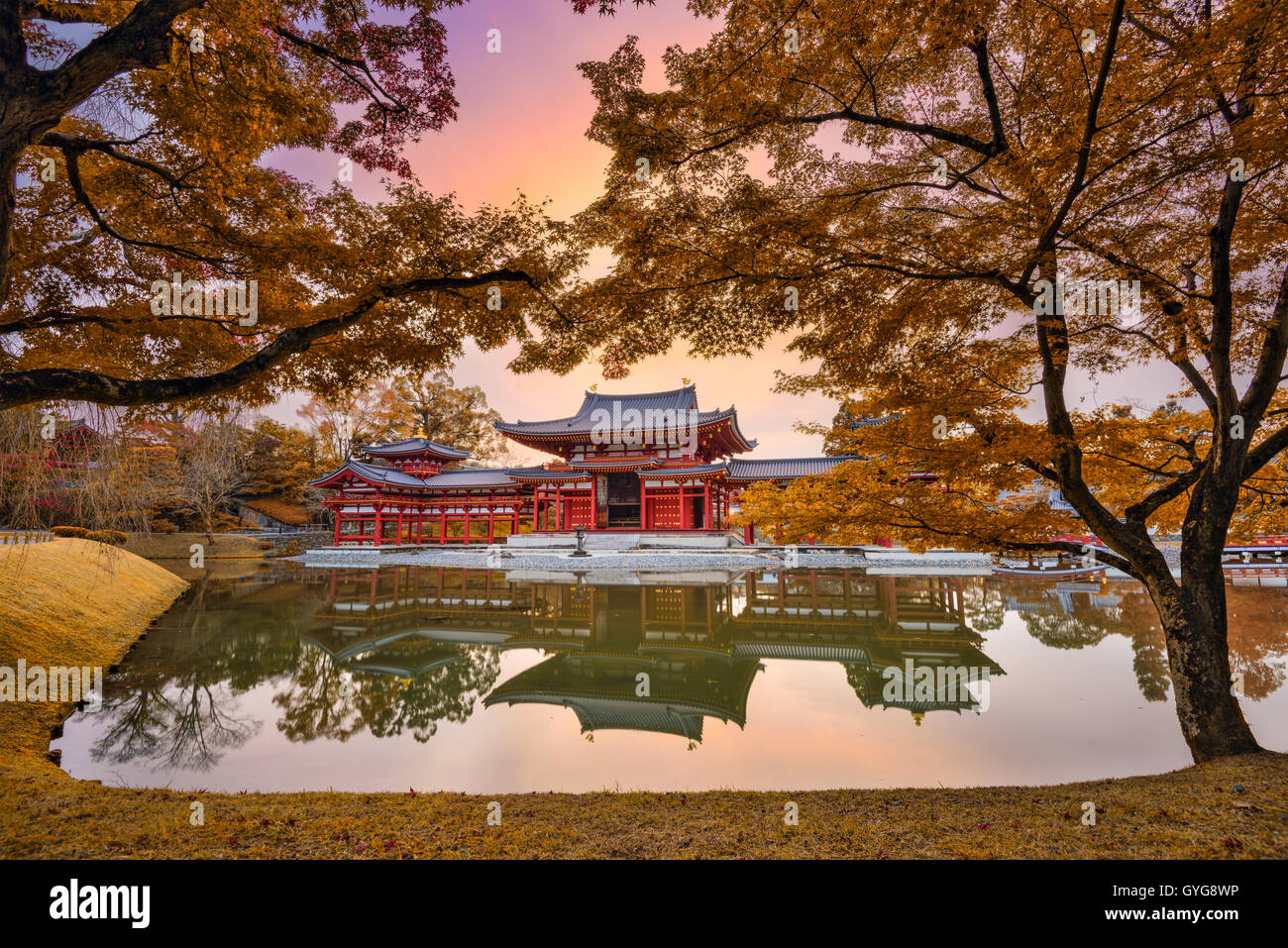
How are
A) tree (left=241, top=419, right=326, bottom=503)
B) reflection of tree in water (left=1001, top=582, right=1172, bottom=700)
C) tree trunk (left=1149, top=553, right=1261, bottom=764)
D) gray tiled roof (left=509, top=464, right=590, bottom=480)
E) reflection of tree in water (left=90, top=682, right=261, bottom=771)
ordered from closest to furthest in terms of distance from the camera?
tree trunk (left=1149, top=553, right=1261, bottom=764) → reflection of tree in water (left=90, top=682, right=261, bottom=771) → reflection of tree in water (left=1001, top=582, right=1172, bottom=700) → gray tiled roof (left=509, top=464, right=590, bottom=480) → tree (left=241, top=419, right=326, bottom=503)

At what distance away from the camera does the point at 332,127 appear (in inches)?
194

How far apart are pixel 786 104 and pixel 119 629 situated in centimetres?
1325

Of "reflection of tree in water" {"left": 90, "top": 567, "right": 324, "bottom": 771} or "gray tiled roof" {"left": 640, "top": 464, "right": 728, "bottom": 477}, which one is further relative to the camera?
"gray tiled roof" {"left": 640, "top": 464, "right": 728, "bottom": 477}

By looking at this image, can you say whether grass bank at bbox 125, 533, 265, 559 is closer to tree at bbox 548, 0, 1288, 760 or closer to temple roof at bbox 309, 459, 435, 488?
temple roof at bbox 309, 459, 435, 488

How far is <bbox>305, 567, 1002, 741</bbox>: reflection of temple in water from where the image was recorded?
6.61m

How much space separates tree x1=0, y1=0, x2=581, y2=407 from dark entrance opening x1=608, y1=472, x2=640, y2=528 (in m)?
19.6

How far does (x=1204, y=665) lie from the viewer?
399 cm

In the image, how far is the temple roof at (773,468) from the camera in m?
25.9

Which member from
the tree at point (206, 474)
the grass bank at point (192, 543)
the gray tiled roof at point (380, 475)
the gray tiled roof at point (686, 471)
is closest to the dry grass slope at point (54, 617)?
the tree at point (206, 474)

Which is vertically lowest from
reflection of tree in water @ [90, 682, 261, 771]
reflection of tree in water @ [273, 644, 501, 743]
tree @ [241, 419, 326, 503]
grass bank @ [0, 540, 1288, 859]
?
reflection of tree in water @ [273, 644, 501, 743]

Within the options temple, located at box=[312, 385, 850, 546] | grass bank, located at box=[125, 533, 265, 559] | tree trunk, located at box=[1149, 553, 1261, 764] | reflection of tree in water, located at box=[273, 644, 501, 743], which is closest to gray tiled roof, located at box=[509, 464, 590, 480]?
temple, located at box=[312, 385, 850, 546]

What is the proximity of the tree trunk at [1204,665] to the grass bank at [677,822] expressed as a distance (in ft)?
0.88
